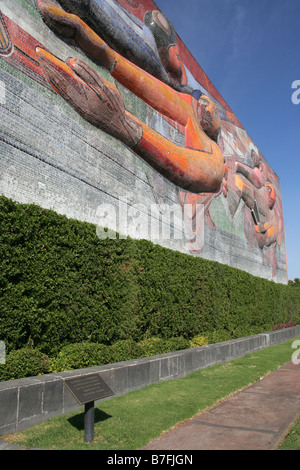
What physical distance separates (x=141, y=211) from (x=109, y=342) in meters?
3.70

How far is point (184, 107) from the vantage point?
11.7 metres

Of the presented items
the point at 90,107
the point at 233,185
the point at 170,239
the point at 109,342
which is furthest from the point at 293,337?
the point at 90,107

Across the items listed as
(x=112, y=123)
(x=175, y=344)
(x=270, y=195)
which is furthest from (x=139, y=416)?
(x=270, y=195)

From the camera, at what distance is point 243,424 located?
386 centimetres

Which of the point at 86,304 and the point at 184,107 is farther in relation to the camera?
the point at 184,107

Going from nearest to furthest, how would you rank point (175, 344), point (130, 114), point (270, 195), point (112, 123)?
1. point (175, 344)
2. point (112, 123)
3. point (130, 114)
4. point (270, 195)

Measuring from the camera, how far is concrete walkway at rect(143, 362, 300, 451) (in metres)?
3.24

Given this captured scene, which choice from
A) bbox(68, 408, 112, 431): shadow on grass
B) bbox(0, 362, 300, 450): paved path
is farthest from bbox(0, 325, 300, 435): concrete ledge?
bbox(0, 362, 300, 450): paved path

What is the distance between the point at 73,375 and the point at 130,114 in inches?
255

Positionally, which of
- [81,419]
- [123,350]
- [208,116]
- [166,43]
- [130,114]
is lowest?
[81,419]

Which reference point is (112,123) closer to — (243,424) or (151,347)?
(151,347)

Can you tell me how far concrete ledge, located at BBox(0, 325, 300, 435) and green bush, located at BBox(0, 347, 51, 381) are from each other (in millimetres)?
306

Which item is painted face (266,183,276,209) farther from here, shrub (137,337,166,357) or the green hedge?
shrub (137,337,166,357)
